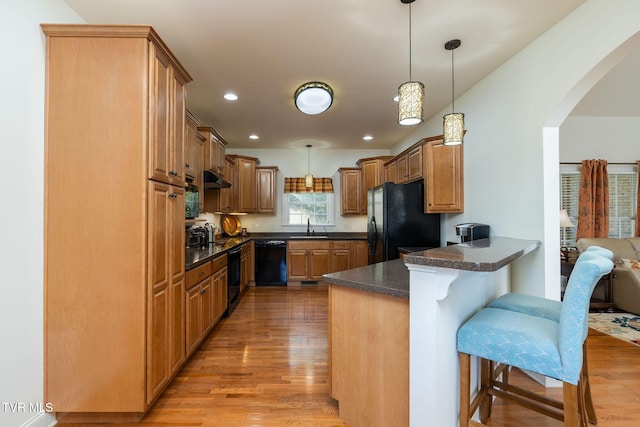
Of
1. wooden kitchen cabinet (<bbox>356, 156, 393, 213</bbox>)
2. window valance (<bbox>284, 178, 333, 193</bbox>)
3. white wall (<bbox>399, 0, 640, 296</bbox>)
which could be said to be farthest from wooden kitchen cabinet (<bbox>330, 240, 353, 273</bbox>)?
white wall (<bbox>399, 0, 640, 296</bbox>)

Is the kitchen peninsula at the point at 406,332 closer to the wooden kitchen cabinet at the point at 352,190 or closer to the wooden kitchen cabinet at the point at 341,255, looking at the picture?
the wooden kitchen cabinet at the point at 341,255

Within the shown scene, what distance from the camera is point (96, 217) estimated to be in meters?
1.63

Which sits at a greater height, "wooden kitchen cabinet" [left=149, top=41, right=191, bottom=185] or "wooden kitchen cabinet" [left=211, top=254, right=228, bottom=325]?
"wooden kitchen cabinet" [left=149, top=41, right=191, bottom=185]

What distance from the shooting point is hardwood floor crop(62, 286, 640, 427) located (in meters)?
1.71

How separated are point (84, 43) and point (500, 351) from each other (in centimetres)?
283

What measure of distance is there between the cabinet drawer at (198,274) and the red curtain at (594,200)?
5389mm

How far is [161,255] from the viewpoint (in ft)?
5.95

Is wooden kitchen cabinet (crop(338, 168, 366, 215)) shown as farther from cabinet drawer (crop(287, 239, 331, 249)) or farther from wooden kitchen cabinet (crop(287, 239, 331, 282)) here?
wooden kitchen cabinet (crop(287, 239, 331, 282))

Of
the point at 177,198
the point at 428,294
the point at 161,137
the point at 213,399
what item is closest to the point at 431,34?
the point at 428,294

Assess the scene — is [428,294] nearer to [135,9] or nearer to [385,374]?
[385,374]

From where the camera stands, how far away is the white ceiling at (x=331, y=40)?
185cm

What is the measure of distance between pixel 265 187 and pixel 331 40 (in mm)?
3493

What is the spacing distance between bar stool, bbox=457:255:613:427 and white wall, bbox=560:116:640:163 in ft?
13.7

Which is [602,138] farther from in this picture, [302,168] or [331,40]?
[302,168]
